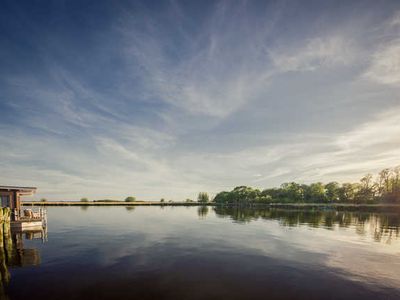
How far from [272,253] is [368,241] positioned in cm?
1826

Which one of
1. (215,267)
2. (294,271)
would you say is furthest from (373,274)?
(215,267)

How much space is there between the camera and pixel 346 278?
691 inches

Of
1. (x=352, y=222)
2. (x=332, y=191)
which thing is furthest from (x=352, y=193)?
(x=352, y=222)

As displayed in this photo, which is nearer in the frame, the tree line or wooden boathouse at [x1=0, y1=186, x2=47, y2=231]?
wooden boathouse at [x1=0, y1=186, x2=47, y2=231]

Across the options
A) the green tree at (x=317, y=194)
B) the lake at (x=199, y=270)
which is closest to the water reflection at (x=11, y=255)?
the lake at (x=199, y=270)

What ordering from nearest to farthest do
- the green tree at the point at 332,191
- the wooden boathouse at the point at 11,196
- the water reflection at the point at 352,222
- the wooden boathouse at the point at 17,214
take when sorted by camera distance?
the wooden boathouse at the point at 17,214, the wooden boathouse at the point at 11,196, the water reflection at the point at 352,222, the green tree at the point at 332,191

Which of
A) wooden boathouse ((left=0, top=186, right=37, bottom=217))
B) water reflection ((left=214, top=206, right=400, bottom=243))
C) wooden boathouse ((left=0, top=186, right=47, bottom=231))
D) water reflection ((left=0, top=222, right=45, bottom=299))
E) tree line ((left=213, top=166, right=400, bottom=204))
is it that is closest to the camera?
water reflection ((left=0, top=222, right=45, bottom=299))

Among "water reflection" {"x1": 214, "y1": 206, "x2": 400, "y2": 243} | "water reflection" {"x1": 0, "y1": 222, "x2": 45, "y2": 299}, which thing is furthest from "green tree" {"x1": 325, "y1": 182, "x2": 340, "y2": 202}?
"water reflection" {"x1": 0, "y1": 222, "x2": 45, "y2": 299}

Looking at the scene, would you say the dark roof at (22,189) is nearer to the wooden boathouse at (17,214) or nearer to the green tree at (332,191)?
the wooden boathouse at (17,214)

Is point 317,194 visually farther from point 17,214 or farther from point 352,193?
point 17,214

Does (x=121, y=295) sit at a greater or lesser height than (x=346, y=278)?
greater

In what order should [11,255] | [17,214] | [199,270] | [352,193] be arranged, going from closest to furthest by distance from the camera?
1. [199,270]
2. [11,255]
3. [17,214]
4. [352,193]

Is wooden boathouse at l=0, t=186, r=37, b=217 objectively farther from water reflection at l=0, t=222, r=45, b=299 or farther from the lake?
the lake

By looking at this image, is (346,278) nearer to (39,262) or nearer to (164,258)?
(164,258)
